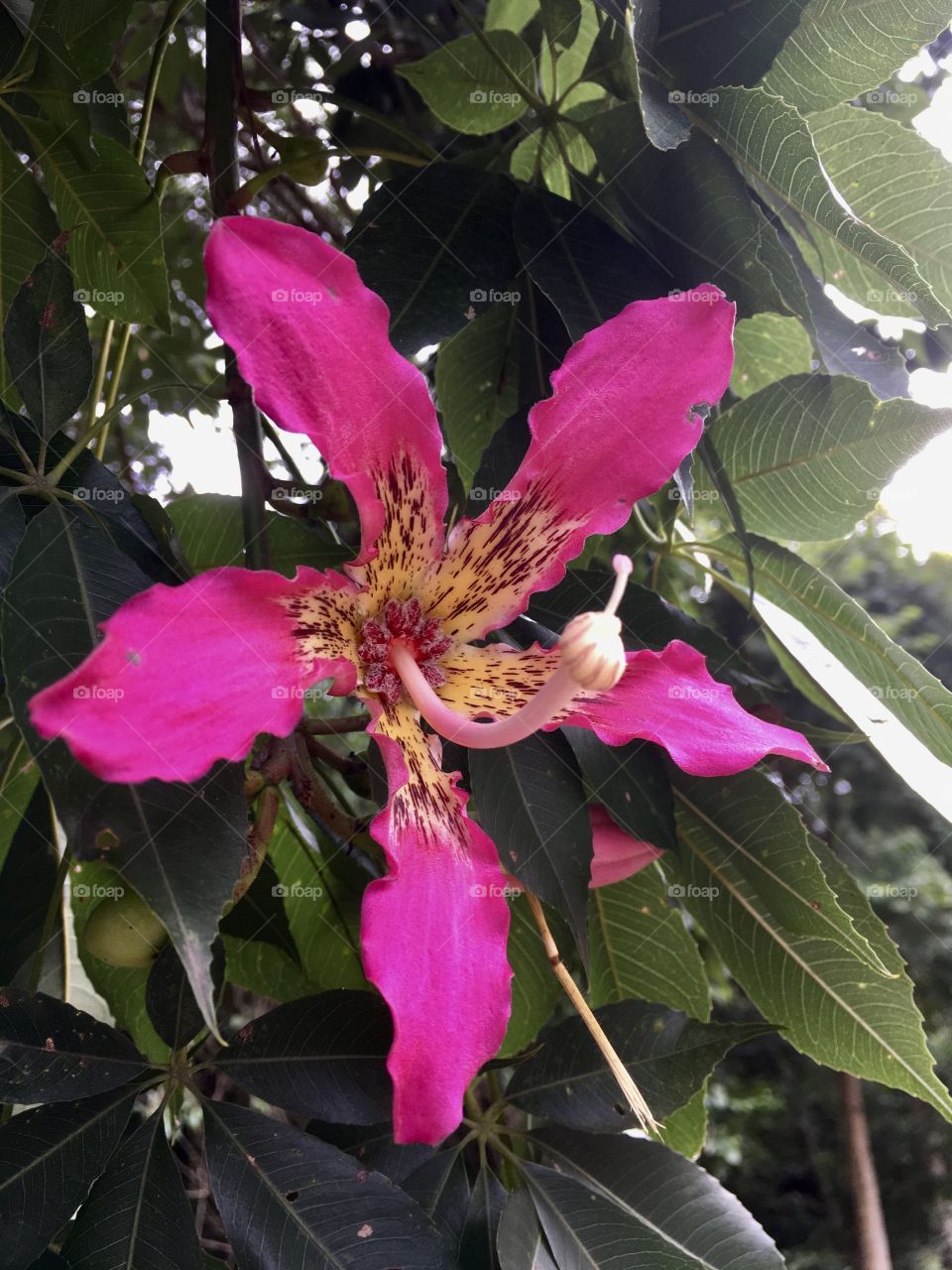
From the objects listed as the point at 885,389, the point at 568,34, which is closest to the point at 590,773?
the point at 885,389

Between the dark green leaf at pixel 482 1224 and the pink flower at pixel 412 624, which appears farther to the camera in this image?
the dark green leaf at pixel 482 1224

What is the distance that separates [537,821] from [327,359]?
0.23 m

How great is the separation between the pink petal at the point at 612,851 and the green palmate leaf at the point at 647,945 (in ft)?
0.33

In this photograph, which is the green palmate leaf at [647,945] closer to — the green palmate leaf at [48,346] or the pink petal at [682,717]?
the pink petal at [682,717]

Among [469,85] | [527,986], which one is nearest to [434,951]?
[527,986]

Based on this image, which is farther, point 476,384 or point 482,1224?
point 476,384

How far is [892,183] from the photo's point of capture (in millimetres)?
620

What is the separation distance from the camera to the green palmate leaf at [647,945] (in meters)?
0.71

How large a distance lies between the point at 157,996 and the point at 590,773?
9.1 inches

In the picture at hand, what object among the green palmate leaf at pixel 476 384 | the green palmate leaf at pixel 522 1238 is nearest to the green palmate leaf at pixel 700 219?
the green palmate leaf at pixel 476 384

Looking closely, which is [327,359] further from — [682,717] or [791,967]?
[791,967]

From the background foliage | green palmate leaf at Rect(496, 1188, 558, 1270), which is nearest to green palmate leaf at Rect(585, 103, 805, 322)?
the background foliage

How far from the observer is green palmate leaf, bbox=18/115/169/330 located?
1.90 feet

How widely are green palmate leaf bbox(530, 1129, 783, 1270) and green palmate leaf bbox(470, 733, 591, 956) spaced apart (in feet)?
0.49
